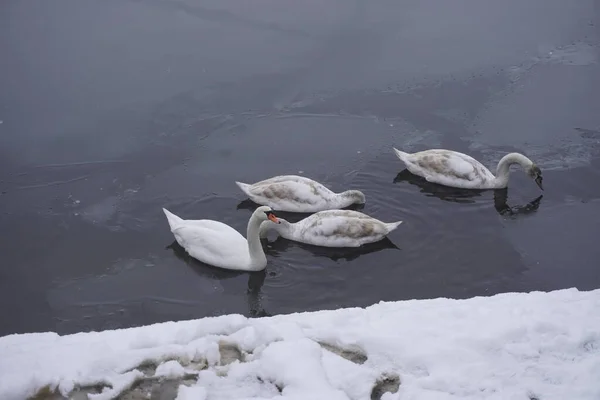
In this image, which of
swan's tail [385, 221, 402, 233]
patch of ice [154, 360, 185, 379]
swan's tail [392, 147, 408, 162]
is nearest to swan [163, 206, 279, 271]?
swan's tail [385, 221, 402, 233]

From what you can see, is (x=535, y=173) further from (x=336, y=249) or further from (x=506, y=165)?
(x=336, y=249)

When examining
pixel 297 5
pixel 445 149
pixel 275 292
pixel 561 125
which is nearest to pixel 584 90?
pixel 561 125

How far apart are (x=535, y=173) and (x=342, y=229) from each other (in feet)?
9.85

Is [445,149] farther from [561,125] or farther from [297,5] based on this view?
[297,5]

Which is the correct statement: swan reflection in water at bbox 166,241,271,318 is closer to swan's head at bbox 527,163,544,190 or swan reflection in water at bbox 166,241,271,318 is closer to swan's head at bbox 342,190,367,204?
swan's head at bbox 342,190,367,204

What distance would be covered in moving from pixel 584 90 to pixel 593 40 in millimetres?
2114

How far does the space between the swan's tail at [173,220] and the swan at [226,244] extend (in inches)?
1.8

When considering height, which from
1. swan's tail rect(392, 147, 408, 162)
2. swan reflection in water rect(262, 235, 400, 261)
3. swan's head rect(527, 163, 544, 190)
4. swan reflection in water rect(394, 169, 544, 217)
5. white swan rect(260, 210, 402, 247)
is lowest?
swan reflection in water rect(262, 235, 400, 261)

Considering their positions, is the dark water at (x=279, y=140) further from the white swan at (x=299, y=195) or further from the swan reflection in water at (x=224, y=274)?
the white swan at (x=299, y=195)

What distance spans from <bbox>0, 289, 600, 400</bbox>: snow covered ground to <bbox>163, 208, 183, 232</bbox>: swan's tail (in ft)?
10.1

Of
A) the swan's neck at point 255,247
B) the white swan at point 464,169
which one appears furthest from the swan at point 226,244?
the white swan at point 464,169

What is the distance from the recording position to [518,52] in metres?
13.8

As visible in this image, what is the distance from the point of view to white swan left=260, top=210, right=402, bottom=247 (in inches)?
355

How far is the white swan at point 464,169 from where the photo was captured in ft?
33.1
